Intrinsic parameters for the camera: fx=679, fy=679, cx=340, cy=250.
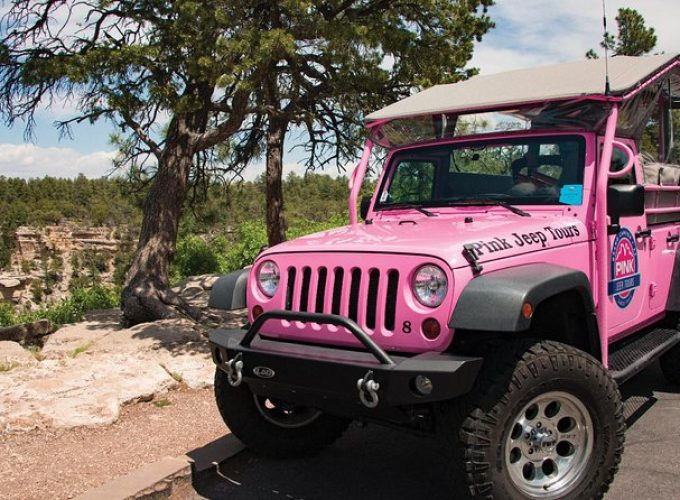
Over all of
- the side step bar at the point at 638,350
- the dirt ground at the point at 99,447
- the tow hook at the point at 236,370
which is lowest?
the dirt ground at the point at 99,447

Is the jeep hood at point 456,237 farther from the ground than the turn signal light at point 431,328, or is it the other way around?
the jeep hood at point 456,237

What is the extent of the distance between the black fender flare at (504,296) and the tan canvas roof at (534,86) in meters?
1.23

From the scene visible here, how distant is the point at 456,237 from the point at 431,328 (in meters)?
0.55

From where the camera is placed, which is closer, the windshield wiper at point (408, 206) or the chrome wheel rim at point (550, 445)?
the chrome wheel rim at point (550, 445)

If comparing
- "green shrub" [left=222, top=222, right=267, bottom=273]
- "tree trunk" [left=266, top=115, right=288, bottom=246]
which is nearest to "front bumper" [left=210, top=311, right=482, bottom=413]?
"tree trunk" [left=266, top=115, right=288, bottom=246]

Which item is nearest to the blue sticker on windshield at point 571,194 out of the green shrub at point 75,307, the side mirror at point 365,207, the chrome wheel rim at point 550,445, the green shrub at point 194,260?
the chrome wheel rim at point 550,445

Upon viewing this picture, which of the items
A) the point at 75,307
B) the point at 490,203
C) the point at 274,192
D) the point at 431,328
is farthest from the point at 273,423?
the point at 75,307

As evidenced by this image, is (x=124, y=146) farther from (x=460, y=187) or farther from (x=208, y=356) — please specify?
(x=460, y=187)

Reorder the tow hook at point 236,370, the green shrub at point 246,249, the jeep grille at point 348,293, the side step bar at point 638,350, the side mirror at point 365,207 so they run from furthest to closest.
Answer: the green shrub at point 246,249
the side mirror at point 365,207
the side step bar at point 638,350
the tow hook at point 236,370
the jeep grille at point 348,293

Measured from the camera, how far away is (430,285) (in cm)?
309

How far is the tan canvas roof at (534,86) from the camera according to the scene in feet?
12.8

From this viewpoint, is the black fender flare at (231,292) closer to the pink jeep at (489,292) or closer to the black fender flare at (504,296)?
the pink jeep at (489,292)

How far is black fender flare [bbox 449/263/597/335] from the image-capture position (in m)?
2.82

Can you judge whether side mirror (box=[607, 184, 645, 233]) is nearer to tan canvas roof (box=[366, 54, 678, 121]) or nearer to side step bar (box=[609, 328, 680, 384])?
tan canvas roof (box=[366, 54, 678, 121])
